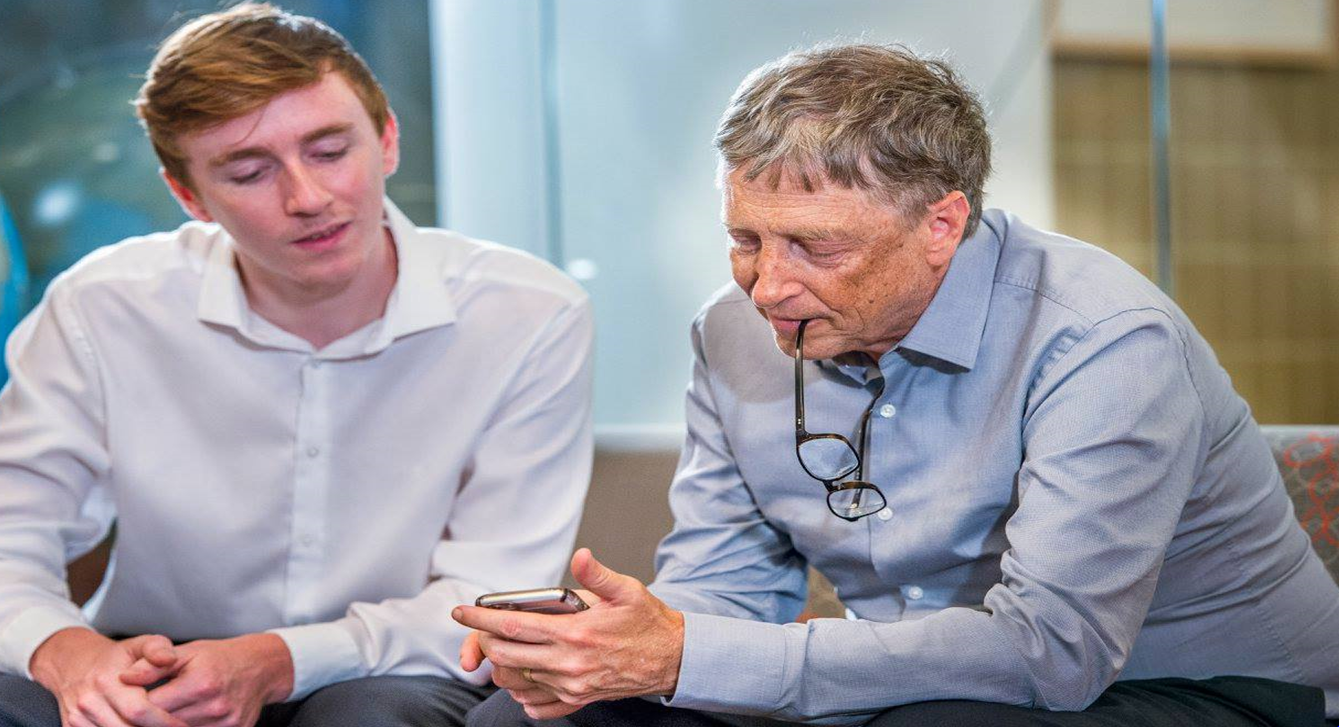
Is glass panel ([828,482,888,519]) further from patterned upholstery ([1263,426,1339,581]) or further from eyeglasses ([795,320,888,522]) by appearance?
patterned upholstery ([1263,426,1339,581])

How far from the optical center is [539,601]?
4.28 ft

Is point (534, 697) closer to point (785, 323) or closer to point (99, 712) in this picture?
point (785, 323)

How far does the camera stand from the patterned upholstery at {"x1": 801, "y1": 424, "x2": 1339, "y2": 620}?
6.33 feet

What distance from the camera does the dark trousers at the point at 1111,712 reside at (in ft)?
4.39

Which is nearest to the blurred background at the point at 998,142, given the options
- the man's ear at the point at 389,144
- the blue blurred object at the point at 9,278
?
the blue blurred object at the point at 9,278

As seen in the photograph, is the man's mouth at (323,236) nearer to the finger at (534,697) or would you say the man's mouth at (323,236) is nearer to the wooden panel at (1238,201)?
the finger at (534,697)

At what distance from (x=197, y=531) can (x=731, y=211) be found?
1.02 metres

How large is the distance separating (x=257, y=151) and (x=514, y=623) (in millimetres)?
873

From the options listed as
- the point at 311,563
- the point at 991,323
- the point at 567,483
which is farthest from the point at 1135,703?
the point at 311,563

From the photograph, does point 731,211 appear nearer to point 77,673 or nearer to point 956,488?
point 956,488

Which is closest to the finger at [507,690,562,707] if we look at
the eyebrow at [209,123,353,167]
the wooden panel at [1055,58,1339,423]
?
the eyebrow at [209,123,353,167]

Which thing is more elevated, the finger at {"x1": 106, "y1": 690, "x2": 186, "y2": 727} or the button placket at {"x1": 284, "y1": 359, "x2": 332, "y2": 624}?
the button placket at {"x1": 284, "y1": 359, "x2": 332, "y2": 624}

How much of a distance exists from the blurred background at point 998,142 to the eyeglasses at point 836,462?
6.13 feet

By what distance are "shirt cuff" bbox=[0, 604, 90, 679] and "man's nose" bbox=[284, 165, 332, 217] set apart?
2.07ft
